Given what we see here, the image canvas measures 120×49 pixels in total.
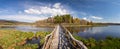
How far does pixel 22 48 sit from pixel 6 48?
181 cm

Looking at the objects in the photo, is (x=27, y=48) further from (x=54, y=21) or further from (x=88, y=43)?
(x=54, y=21)

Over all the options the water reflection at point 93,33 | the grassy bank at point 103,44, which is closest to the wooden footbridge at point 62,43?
the grassy bank at point 103,44

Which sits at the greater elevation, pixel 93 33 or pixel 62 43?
pixel 62 43

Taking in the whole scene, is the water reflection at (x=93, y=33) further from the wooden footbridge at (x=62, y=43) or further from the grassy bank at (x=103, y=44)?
the wooden footbridge at (x=62, y=43)

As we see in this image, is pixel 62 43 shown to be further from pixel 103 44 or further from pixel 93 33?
pixel 93 33

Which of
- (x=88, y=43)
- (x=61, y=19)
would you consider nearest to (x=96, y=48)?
(x=88, y=43)

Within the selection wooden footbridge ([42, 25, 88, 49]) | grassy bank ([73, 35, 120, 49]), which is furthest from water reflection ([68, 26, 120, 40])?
wooden footbridge ([42, 25, 88, 49])

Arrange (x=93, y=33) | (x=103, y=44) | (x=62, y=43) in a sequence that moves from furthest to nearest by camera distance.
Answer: (x=93, y=33) < (x=103, y=44) < (x=62, y=43)

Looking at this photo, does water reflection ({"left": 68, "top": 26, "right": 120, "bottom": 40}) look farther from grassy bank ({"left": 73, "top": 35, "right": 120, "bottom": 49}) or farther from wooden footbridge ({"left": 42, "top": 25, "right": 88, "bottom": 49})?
wooden footbridge ({"left": 42, "top": 25, "right": 88, "bottom": 49})

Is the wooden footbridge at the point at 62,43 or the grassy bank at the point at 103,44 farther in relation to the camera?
the grassy bank at the point at 103,44

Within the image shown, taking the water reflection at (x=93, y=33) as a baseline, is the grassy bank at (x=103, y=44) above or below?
above

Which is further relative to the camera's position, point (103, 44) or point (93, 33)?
point (93, 33)

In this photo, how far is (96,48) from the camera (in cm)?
1248

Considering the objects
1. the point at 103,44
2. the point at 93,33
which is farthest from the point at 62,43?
the point at 93,33
